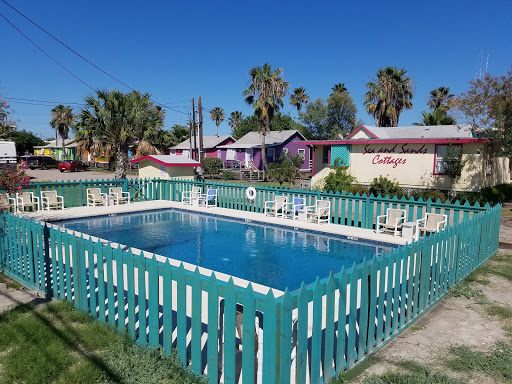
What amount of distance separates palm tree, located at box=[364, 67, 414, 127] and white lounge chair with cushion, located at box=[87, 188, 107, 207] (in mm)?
30059

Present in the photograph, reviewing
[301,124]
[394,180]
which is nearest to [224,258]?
[394,180]

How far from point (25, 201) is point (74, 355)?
1215 cm

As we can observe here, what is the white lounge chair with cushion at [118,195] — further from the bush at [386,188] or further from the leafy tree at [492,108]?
the leafy tree at [492,108]

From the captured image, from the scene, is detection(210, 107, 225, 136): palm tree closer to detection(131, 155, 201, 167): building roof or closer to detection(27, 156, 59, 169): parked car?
detection(27, 156, 59, 169): parked car

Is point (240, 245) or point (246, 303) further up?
point (246, 303)

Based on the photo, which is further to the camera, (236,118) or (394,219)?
(236,118)

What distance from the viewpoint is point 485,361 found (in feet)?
13.4

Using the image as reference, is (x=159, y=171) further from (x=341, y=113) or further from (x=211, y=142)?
(x=341, y=113)

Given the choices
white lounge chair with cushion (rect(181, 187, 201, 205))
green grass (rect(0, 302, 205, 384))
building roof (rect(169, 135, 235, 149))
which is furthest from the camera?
building roof (rect(169, 135, 235, 149))

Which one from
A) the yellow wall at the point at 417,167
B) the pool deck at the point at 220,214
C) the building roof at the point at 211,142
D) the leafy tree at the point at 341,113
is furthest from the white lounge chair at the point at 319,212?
the building roof at the point at 211,142

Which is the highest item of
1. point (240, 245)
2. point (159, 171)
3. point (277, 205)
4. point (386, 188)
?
point (159, 171)

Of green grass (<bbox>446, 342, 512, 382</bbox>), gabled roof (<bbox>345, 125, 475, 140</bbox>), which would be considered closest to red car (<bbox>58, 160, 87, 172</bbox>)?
gabled roof (<bbox>345, 125, 475, 140</bbox>)

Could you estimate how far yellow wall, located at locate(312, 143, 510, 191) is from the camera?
64.5ft

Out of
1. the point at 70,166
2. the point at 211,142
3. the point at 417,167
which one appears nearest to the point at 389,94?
the point at 417,167
